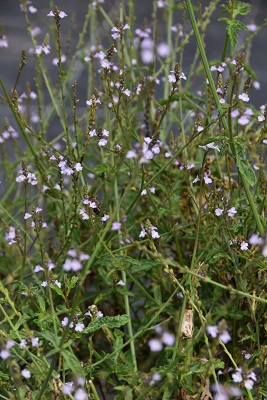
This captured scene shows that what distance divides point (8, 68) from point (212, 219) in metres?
2.27

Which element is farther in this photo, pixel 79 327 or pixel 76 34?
Result: pixel 76 34

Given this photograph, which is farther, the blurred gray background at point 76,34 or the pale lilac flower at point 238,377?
the blurred gray background at point 76,34

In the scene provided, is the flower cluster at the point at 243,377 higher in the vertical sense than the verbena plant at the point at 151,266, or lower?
lower

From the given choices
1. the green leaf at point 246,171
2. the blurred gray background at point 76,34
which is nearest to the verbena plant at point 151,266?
the green leaf at point 246,171

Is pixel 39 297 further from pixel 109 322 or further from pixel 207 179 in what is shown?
pixel 207 179

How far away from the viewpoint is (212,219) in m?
1.88

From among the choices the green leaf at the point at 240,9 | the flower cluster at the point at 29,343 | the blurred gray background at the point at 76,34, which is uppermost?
the blurred gray background at the point at 76,34

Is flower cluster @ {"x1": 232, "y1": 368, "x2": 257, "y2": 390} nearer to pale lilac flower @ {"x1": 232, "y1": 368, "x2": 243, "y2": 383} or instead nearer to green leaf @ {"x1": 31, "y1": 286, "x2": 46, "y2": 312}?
pale lilac flower @ {"x1": 232, "y1": 368, "x2": 243, "y2": 383}

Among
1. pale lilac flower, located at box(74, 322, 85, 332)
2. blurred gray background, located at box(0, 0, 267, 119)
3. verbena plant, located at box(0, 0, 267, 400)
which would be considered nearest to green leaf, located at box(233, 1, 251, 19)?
verbena plant, located at box(0, 0, 267, 400)

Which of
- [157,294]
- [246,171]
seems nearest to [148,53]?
[246,171]

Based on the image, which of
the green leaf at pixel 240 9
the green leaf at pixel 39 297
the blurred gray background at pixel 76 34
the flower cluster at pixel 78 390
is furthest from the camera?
the blurred gray background at pixel 76 34

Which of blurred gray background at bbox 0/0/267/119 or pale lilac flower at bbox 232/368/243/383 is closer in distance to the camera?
pale lilac flower at bbox 232/368/243/383

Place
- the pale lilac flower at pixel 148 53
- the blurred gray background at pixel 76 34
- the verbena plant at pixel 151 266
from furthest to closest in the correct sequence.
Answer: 1. the blurred gray background at pixel 76 34
2. the verbena plant at pixel 151 266
3. the pale lilac flower at pixel 148 53

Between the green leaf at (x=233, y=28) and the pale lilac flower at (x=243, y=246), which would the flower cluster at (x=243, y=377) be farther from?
the green leaf at (x=233, y=28)
